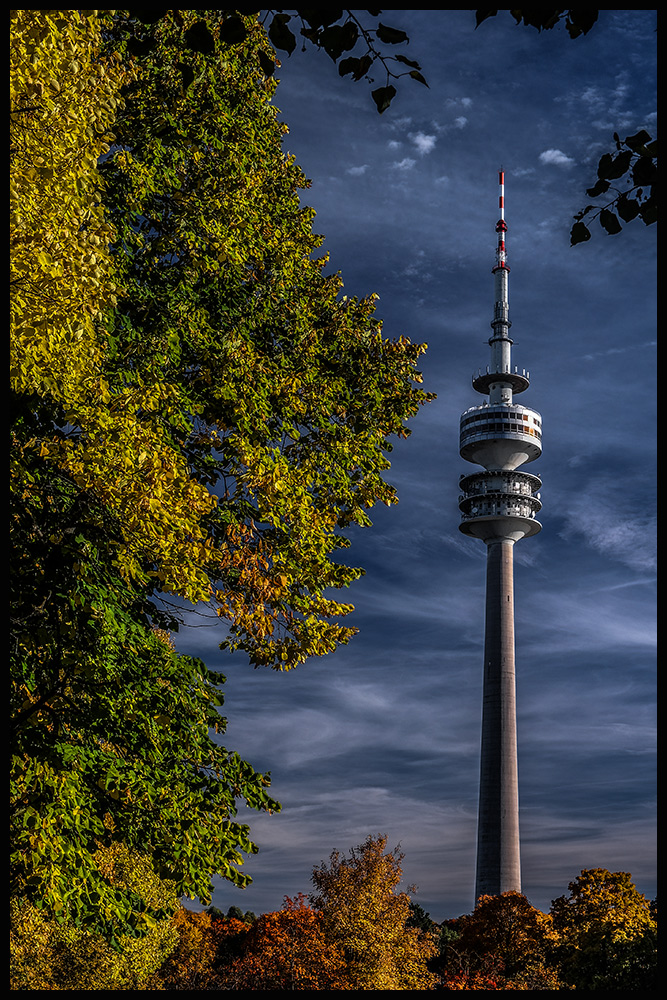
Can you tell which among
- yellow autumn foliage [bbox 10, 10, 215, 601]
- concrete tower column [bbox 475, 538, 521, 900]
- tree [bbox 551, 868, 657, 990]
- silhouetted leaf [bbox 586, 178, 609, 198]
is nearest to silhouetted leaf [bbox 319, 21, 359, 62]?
silhouetted leaf [bbox 586, 178, 609, 198]

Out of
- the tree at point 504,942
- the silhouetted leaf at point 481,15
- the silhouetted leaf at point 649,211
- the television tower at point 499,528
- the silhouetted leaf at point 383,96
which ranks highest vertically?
the television tower at point 499,528

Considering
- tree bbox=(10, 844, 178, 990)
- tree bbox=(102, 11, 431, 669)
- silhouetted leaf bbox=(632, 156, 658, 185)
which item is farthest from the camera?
tree bbox=(10, 844, 178, 990)

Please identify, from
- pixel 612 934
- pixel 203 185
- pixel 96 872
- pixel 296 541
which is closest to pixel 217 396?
pixel 296 541

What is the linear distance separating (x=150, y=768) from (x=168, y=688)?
35.6 inches

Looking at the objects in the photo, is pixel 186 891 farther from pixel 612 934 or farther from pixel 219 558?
pixel 612 934

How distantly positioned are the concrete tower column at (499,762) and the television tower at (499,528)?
0.34 feet

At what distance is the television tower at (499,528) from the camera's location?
98938 millimetres

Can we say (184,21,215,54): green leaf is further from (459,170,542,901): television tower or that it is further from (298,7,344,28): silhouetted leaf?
(459,170,542,901): television tower

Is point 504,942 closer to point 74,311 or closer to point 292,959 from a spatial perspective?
point 292,959

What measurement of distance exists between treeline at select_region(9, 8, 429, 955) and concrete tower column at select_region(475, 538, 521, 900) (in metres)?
92.1

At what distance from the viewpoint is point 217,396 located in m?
12.9

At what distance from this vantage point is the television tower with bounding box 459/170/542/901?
9894 centimetres

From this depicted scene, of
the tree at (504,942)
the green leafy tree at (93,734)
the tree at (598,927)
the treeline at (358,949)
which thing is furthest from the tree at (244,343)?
the tree at (504,942)

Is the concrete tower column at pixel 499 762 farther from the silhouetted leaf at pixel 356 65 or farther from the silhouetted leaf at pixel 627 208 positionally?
the silhouetted leaf at pixel 356 65
